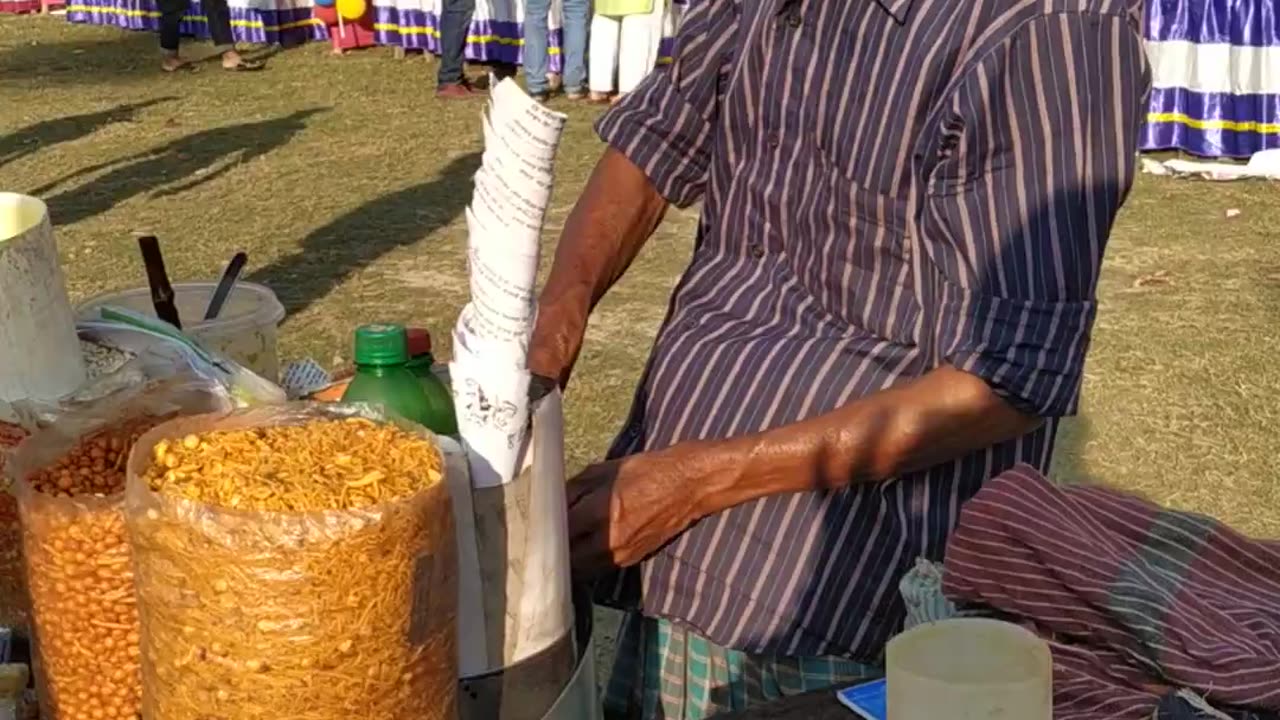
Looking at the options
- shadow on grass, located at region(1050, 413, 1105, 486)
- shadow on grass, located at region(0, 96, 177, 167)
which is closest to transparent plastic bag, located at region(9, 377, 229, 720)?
shadow on grass, located at region(1050, 413, 1105, 486)

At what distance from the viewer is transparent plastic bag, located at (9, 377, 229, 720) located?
144 cm

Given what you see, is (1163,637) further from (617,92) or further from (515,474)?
(617,92)

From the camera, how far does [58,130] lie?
11.4 metres

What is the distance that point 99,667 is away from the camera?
147 cm

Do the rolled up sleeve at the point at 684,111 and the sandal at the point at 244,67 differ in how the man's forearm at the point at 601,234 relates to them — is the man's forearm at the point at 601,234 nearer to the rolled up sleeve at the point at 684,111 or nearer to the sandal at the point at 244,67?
the rolled up sleeve at the point at 684,111

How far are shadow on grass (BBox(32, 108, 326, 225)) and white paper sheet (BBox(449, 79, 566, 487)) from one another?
7955 millimetres

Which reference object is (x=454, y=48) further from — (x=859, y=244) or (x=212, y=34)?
(x=859, y=244)

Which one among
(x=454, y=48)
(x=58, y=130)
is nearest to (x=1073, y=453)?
(x=454, y=48)

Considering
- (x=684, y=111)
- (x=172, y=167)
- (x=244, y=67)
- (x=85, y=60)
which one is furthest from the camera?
(x=85, y=60)

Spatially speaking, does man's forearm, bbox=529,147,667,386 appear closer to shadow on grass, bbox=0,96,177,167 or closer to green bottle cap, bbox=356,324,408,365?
green bottle cap, bbox=356,324,408,365

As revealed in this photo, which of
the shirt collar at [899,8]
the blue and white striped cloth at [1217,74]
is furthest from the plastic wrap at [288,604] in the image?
the blue and white striped cloth at [1217,74]

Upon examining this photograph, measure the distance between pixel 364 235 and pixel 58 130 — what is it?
4178 millimetres

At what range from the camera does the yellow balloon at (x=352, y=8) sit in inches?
540

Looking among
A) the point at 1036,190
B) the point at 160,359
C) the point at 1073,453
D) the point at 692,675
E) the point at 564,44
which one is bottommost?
the point at 1073,453
